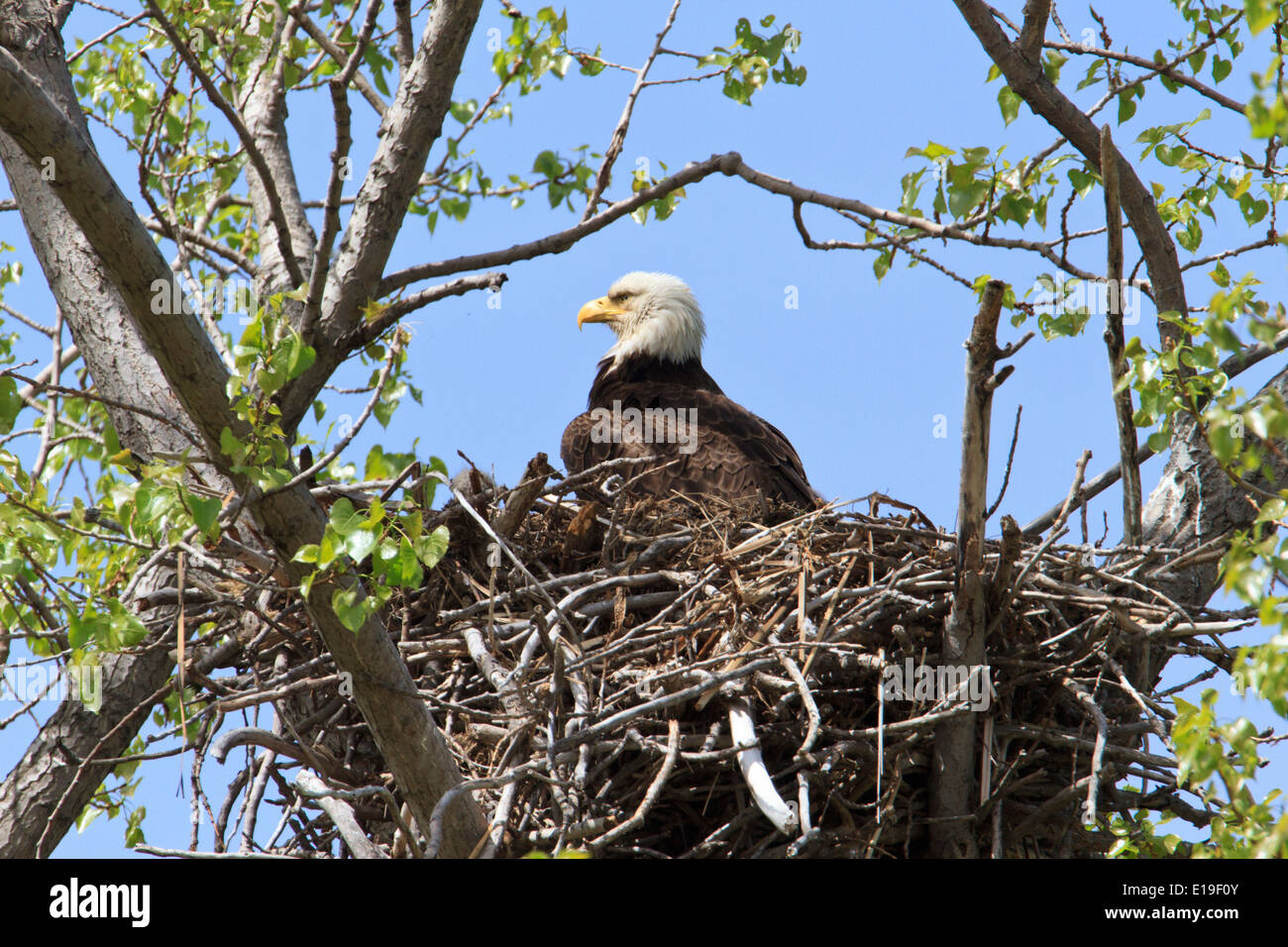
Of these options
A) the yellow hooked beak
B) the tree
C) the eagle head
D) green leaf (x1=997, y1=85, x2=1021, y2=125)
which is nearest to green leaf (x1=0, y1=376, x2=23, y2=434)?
the tree

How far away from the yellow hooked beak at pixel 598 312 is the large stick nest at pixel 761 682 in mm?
3083

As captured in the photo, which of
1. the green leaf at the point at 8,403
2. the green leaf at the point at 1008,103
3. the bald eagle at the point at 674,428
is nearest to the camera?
the green leaf at the point at 8,403

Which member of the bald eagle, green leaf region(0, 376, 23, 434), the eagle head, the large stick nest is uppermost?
the eagle head

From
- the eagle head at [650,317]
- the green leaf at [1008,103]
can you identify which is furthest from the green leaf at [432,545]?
the eagle head at [650,317]

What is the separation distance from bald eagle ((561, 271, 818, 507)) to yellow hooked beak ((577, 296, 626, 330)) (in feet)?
0.33

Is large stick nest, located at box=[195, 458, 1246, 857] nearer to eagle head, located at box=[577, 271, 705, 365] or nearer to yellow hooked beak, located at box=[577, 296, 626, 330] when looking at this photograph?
eagle head, located at box=[577, 271, 705, 365]

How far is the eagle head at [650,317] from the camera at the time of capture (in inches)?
306

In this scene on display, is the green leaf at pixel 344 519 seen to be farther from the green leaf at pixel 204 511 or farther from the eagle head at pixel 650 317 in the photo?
the eagle head at pixel 650 317

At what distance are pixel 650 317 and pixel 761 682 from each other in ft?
13.3

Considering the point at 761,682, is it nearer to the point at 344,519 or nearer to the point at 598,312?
the point at 344,519

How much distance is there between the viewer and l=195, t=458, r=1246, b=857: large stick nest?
4.14m

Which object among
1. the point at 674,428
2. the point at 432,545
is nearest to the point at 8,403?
the point at 432,545

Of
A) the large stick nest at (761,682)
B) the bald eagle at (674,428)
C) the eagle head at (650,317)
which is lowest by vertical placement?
the large stick nest at (761,682)
